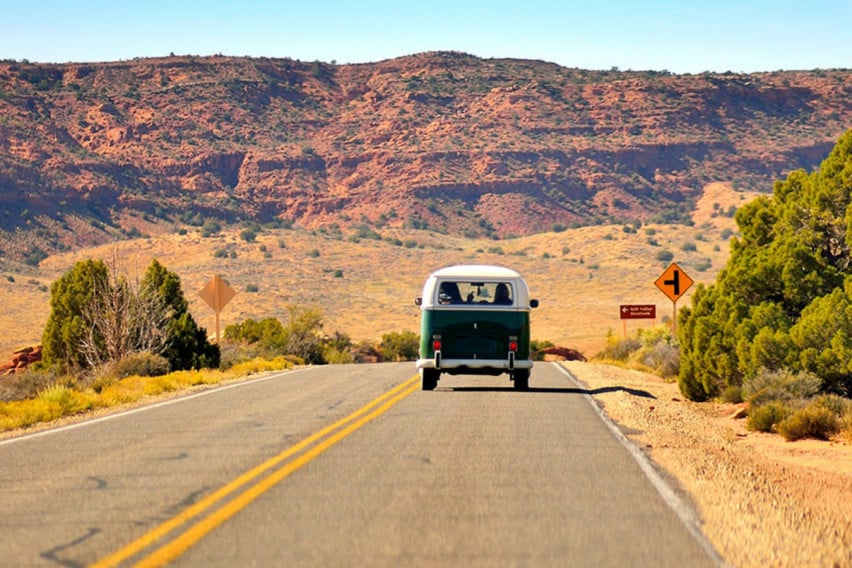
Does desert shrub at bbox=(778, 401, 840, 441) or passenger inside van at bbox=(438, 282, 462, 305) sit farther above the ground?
passenger inside van at bbox=(438, 282, 462, 305)

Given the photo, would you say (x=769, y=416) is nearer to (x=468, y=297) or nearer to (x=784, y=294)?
(x=784, y=294)

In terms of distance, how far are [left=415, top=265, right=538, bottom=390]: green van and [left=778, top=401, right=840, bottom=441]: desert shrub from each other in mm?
5976

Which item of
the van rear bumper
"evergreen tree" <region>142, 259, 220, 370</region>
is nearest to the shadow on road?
the van rear bumper

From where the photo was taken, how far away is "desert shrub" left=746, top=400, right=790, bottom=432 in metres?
19.5

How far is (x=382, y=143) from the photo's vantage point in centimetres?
13750

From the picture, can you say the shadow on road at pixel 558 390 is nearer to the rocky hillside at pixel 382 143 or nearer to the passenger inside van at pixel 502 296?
the passenger inside van at pixel 502 296

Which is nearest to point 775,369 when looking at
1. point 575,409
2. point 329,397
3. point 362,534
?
point 575,409

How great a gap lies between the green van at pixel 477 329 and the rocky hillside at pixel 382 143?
9021 cm

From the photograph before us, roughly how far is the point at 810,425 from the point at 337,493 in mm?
10031

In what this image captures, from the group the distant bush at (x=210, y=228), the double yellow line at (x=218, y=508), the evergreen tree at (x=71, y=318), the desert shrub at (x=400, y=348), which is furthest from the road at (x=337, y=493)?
the distant bush at (x=210, y=228)

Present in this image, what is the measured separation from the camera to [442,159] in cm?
13262

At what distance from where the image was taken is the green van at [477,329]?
926 inches

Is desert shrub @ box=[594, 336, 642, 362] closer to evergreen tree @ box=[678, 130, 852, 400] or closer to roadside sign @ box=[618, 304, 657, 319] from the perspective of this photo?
roadside sign @ box=[618, 304, 657, 319]

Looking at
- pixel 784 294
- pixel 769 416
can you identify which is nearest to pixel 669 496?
pixel 769 416
